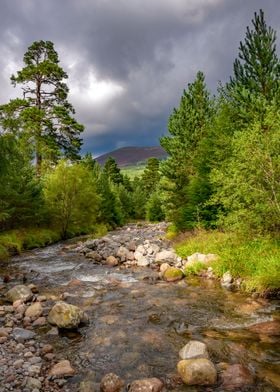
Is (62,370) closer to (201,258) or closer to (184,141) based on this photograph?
(201,258)

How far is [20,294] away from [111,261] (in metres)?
7.97

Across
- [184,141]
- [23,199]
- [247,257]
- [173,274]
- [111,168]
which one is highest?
[111,168]

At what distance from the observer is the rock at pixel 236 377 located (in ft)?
20.5

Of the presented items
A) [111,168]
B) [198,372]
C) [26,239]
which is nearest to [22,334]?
[198,372]

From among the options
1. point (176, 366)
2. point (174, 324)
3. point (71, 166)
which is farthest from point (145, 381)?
point (71, 166)

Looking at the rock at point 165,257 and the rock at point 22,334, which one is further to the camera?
the rock at point 165,257

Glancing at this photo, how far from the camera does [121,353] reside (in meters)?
7.75

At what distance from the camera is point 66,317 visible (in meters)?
9.12

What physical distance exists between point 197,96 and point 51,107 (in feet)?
50.6

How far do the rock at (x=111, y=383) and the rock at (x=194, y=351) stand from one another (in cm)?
170

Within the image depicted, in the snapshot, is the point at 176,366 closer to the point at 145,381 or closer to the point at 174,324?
the point at 145,381

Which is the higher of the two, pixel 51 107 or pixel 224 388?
pixel 51 107

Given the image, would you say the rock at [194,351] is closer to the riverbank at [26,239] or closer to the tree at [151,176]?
the riverbank at [26,239]

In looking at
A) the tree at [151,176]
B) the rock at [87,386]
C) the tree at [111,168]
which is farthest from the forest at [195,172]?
the tree at [151,176]
